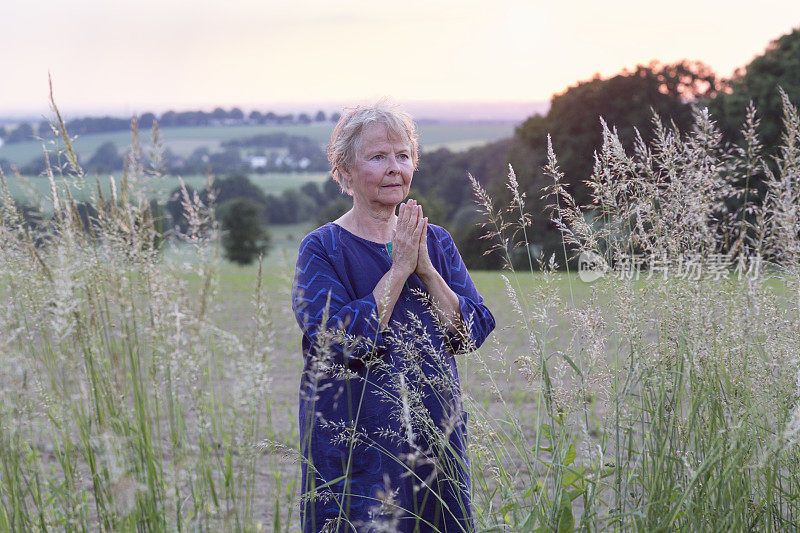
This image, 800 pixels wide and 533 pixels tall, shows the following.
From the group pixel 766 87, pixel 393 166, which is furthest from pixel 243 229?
pixel 393 166

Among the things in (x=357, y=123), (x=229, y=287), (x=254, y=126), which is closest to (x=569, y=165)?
(x=229, y=287)

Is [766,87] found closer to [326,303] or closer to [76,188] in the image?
[326,303]

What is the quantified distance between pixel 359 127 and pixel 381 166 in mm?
226

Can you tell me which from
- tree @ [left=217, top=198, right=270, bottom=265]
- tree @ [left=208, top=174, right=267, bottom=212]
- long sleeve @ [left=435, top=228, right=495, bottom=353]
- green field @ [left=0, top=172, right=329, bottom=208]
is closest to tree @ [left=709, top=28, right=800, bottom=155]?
long sleeve @ [left=435, top=228, right=495, bottom=353]

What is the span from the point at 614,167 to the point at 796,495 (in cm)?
138

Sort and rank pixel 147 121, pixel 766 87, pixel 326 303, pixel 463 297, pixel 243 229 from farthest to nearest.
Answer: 1. pixel 243 229
2. pixel 766 87
3. pixel 463 297
4. pixel 326 303
5. pixel 147 121

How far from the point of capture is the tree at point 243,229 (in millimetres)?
66625

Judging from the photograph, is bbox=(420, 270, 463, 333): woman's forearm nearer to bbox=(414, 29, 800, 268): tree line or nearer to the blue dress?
the blue dress

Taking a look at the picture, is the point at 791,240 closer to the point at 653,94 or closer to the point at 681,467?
the point at 681,467

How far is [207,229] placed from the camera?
2.50 metres

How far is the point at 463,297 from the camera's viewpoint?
3.22 meters

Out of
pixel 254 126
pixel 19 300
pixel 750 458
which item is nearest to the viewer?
pixel 750 458

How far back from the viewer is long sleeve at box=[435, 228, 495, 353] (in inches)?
123

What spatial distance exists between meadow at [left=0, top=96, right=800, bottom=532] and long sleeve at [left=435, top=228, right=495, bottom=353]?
44 cm
